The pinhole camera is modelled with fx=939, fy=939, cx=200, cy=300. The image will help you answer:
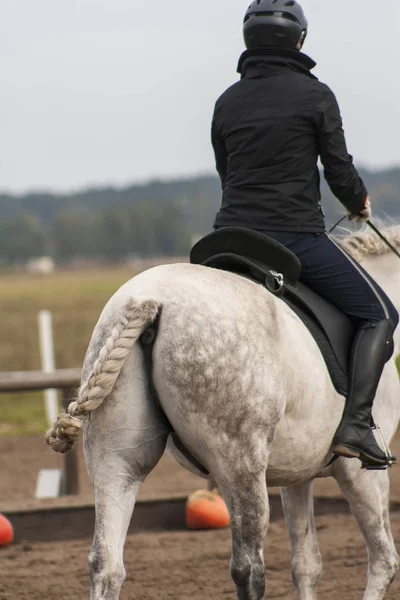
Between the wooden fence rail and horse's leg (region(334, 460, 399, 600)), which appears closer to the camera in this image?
horse's leg (region(334, 460, 399, 600))

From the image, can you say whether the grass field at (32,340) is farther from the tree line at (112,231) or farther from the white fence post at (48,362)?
the tree line at (112,231)

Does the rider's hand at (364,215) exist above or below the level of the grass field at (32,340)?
above

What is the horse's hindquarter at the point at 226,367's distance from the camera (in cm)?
387

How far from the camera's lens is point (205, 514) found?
24.5 ft

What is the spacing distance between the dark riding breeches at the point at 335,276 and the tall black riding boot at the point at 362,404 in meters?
0.12

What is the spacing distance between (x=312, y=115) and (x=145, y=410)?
5.28 feet

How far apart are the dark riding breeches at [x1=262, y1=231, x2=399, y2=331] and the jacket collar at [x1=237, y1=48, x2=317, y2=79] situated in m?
0.82

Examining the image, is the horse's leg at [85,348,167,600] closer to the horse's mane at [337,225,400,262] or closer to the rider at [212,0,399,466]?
the rider at [212,0,399,466]

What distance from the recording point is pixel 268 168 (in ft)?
14.8

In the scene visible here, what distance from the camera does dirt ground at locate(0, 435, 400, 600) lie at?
585 centimetres

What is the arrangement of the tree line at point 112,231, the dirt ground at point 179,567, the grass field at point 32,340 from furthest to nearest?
the tree line at point 112,231, the grass field at point 32,340, the dirt ground at point 179,567

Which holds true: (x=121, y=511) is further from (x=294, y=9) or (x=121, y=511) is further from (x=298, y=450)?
(x=294, y=9)

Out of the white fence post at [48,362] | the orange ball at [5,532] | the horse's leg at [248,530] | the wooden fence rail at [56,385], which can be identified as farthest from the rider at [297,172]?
the white fence post at [48,362]

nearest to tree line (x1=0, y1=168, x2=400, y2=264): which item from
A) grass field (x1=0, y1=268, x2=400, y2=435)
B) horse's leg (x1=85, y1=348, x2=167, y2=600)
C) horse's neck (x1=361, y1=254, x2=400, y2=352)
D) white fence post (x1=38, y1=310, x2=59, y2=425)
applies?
grass field (x1=0, y1=268, x2=400, y2=435)
